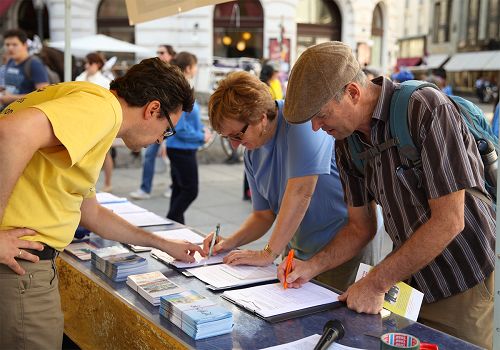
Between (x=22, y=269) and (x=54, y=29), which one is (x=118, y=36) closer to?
(x=54, y=29)

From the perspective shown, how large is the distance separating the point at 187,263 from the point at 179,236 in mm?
426

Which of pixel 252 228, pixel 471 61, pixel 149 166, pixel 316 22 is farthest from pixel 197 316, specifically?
pixel 471 61

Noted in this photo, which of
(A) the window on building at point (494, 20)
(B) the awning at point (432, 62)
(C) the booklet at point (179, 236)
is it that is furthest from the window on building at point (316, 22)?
(C) the booklet at point (179, 236)

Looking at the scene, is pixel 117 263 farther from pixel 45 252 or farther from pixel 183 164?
pixel 183 164

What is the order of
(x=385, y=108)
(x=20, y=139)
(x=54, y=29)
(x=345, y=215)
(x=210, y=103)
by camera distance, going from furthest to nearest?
(x=54, y=29) → (x=345, y=215) → (x=210, y=103) → (x=385, y=108) → (x=20, y=139)

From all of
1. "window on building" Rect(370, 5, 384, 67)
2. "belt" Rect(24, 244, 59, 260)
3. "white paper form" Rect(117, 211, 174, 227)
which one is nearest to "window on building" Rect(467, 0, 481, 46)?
"window on building" Rect(370, 5, 384, 67)

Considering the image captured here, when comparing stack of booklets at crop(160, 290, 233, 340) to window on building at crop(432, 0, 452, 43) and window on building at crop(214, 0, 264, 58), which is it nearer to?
window on building at crop(214, 0, 264, 58)

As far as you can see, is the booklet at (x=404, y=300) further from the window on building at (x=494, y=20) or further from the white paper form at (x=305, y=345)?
the window on building at (x=494, y=20)

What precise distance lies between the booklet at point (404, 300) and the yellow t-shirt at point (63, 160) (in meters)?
1.02

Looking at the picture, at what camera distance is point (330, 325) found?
1702mm

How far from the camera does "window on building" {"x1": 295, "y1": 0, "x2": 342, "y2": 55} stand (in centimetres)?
2444

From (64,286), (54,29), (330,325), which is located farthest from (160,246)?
(54,29)

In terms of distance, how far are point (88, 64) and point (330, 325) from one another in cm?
706

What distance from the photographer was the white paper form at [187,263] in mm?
2473
